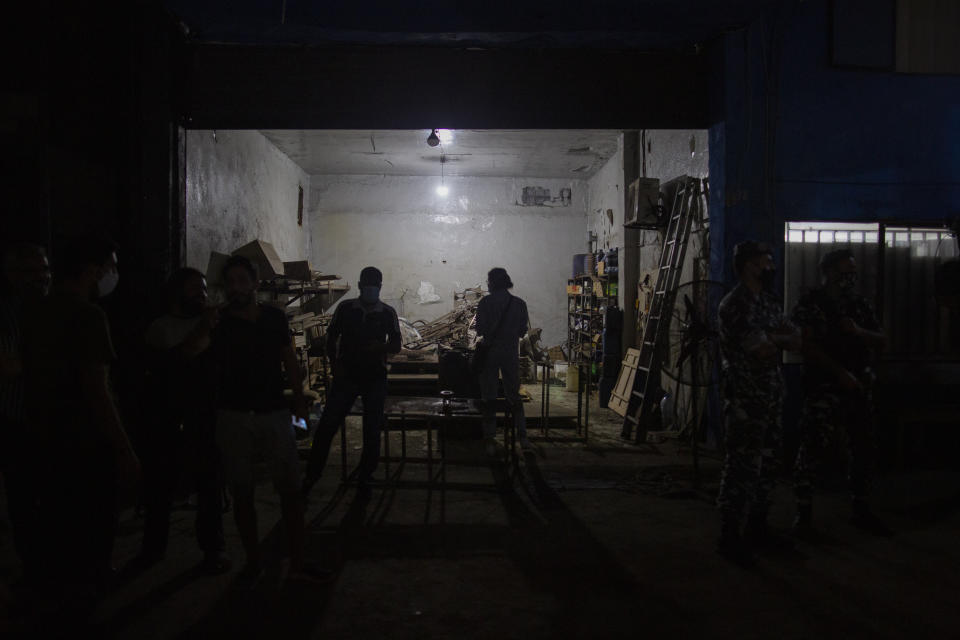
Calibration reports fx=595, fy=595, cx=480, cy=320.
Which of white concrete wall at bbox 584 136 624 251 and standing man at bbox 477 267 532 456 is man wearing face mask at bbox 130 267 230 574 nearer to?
standing man at bbox 477 267 532 456

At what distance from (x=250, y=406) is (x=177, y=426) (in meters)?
0.88

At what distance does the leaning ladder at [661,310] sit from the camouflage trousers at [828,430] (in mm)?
3033

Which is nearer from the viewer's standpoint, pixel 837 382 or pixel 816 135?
pixel 837 382

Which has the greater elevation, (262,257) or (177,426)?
(262,257)

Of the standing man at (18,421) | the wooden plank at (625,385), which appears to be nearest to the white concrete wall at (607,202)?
the wooden plank at (625,385)

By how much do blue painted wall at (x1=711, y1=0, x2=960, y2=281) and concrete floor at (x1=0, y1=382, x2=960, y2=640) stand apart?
2905 mm

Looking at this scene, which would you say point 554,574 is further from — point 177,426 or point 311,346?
point 311,346

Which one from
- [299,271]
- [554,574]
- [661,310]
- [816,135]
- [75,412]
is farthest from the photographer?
[299,271]

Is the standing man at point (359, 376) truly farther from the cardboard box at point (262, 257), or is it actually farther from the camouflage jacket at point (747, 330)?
the cardboard box at point (262, 257)

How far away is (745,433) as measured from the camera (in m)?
3.80

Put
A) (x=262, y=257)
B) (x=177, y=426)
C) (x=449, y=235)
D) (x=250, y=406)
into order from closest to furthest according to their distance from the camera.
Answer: (x=250, y=406)
(x=177, y=426)
(x=262, y=257)
(x=449, y=235)

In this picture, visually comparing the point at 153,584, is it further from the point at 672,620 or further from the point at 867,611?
the point at 867,611

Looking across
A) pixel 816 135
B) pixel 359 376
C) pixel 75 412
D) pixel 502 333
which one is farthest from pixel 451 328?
pixel 75 412

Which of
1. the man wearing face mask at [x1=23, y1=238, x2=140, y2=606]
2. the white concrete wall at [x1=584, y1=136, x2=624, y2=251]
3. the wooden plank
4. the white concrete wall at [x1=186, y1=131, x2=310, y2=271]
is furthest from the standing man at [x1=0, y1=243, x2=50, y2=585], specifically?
the white concrete wall at [x1=584, y1=136, x2=624, y2=251]
